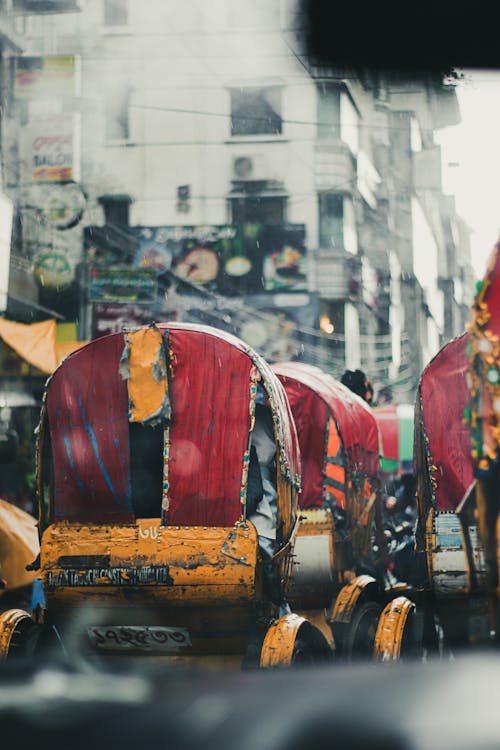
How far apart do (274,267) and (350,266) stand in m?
2.08

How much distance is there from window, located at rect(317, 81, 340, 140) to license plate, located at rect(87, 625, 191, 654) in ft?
6.17

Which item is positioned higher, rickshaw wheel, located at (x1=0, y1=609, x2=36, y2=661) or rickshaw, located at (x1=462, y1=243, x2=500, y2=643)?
rickshaw, located at (x1=462, y1=243, x2=500, y2=643)

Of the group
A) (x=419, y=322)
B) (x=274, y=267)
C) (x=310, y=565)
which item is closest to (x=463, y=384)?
(x=310, y=565)

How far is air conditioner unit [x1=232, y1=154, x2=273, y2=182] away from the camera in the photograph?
5254 mm

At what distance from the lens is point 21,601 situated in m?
5.77

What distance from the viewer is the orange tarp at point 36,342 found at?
980 cm

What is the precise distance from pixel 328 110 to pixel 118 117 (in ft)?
4.06

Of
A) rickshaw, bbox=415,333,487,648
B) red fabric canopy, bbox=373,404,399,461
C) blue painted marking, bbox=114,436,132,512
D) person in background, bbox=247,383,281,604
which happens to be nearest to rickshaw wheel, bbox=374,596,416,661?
rickshaw, bbox=415,333,487,648

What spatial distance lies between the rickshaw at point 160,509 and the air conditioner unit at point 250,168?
1.64 m

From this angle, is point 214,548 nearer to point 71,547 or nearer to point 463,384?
point 71,547

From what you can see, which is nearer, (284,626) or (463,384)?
(284,626)

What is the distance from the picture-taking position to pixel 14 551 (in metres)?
5.72

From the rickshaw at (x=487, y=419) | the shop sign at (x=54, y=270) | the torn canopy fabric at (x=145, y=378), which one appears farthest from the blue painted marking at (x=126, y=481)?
the shop sign at (x=54, y=270)

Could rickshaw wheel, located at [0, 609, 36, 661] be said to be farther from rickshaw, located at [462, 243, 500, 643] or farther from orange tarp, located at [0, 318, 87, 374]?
orange tarp, located at [0, 318, 87, 374]
